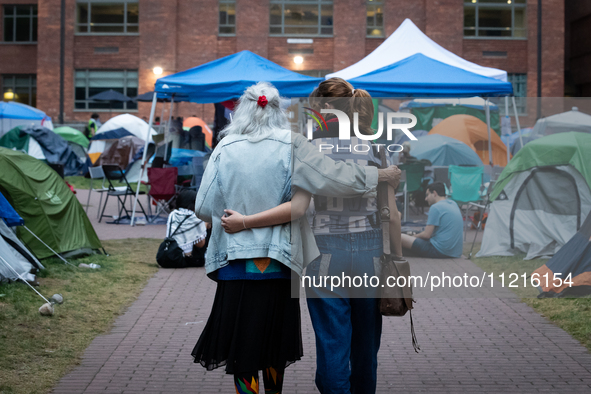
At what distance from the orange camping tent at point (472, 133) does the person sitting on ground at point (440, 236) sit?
7.72 metres

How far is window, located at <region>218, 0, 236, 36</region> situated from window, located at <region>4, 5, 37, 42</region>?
10385 mm

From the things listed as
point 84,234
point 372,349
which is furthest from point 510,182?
point 372,349

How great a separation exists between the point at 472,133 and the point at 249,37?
15.6 m

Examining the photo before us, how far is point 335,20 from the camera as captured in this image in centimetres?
3075

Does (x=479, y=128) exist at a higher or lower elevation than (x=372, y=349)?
higher

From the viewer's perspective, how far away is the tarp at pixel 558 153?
8.65 meters

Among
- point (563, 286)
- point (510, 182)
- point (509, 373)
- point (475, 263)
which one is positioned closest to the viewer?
point (509, 373)

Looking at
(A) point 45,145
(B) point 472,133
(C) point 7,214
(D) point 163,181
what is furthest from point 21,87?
(C) point 7,214

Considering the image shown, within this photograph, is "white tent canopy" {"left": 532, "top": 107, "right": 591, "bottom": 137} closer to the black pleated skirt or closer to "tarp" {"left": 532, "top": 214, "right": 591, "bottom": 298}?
"tarp" {"left": 532, "top": 214, "right": 591, "bottom": 298}

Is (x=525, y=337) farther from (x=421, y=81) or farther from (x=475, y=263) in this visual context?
(x=421, y=81)

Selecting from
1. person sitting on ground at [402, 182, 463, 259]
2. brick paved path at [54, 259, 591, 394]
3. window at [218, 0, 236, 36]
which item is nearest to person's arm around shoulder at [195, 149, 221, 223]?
brick paved path at [54, 259, 591, 394]

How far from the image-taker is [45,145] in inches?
921

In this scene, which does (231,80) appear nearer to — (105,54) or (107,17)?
(105,54)

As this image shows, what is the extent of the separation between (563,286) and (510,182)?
9.36ft
